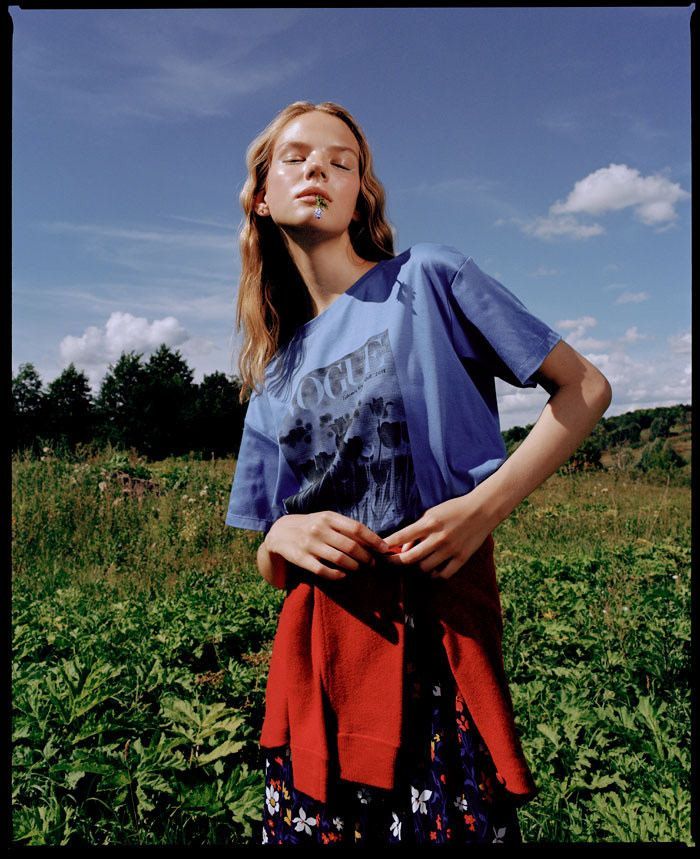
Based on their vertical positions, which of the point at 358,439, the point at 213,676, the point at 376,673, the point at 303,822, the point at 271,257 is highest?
the point at 271,257

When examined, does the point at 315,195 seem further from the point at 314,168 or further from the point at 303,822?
the point at 303,822

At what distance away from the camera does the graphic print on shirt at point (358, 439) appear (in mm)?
1110

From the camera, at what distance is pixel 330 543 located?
1.08 m

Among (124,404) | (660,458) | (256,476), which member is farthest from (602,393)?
(124,404)

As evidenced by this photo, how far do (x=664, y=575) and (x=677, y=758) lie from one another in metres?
2.91

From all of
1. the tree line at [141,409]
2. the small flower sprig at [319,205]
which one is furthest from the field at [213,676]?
the tree line at [141,409]

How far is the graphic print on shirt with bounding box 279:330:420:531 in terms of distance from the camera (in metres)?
1.11

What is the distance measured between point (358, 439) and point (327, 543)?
0.61 ft

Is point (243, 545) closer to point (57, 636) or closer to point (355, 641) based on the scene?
point (57, 636)

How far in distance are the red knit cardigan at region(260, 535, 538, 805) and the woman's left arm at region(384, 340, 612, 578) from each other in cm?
7

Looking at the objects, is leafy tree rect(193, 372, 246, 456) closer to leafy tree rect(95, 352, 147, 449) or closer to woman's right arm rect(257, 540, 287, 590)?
leafy tree rect(95, 352, 147, 449)

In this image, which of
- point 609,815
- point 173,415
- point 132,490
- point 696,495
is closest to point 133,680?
point 609,815

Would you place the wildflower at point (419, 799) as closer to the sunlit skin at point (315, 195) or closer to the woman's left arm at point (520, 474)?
the woman's left arm at point (520, 474)

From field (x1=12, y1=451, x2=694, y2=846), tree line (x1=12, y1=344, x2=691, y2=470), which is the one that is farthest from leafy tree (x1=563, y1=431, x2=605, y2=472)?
field (x1=12, y1=451, x2=694, y2=846)
